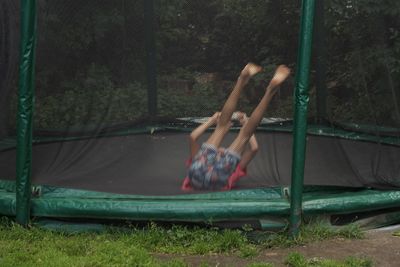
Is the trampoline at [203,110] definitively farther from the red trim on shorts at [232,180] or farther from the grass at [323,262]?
the grass at [323,262]

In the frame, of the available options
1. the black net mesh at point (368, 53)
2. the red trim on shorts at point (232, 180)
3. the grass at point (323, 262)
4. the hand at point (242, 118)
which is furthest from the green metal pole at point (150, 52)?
the grass at point (323, 262)

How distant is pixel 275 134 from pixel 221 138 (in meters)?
0.37

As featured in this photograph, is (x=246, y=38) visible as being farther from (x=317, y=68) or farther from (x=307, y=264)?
(x=307, y=264)

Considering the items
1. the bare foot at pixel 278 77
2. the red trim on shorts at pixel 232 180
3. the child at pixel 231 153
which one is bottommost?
the red trim on shorts at pixel 232 180

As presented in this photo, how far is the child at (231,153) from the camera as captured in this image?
345 centimetres

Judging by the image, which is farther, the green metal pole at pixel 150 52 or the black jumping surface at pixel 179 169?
the green metal pole at pixel 150 52

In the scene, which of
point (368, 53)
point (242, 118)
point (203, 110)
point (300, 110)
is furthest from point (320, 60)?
point (203, 110)

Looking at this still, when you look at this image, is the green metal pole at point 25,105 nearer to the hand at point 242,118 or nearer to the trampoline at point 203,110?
the trampoline at point 203,110

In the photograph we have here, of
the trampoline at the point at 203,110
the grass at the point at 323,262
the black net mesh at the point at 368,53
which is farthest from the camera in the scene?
the black net mesh at the point at 368,53

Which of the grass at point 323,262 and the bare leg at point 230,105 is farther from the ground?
the bare leg at point 230,105

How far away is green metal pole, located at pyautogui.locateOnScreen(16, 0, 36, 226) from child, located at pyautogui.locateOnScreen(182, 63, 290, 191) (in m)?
0.93

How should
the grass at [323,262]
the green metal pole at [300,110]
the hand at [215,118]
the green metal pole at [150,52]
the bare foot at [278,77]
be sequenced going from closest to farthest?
the grass at [323,262] → the green metal pole at [300,110] → the bare foot at [278,77] → the hand at [215,118] → the green metal pole at [150,52]

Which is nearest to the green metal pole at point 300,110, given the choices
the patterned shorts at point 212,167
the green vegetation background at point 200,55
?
the green vegetation background at point 200,55

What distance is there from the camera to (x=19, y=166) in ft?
9.96
